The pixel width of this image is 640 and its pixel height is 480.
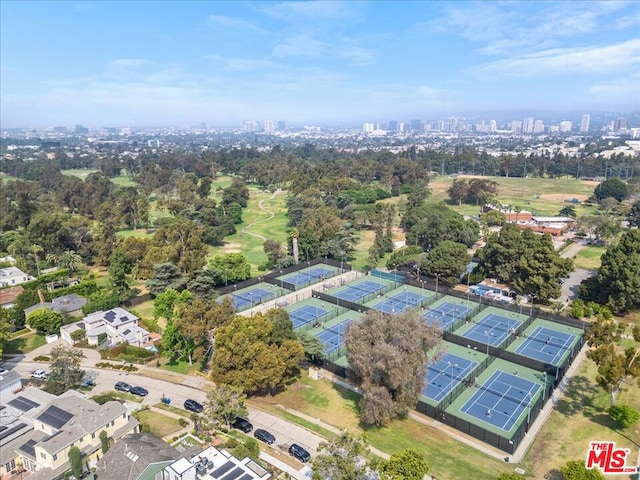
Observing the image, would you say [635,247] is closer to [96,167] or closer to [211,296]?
[211,296]

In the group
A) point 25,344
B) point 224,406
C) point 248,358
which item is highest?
point 248,358

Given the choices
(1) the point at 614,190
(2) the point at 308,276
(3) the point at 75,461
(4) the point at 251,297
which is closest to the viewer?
(3) the point at 75,461

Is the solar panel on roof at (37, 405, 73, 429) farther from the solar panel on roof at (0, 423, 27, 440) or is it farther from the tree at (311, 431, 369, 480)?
the tree at (311, 431, 369, 480)

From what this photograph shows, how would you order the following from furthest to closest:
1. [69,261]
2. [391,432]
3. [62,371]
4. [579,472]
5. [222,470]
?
1. [69,261]
2. [62,371]
3. [391,432]
4. [579,472]
5. [222,470]

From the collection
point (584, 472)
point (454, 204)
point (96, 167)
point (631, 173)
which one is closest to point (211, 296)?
point (584, 472)

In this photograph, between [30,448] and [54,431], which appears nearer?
[30,448]

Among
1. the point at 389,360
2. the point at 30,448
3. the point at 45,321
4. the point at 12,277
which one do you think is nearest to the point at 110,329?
the point at 45,321

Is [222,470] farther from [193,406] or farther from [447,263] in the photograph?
[447,263]

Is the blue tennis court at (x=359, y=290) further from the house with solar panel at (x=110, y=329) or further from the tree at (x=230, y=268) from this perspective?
the house with solar panel at (x=110, y=329)
